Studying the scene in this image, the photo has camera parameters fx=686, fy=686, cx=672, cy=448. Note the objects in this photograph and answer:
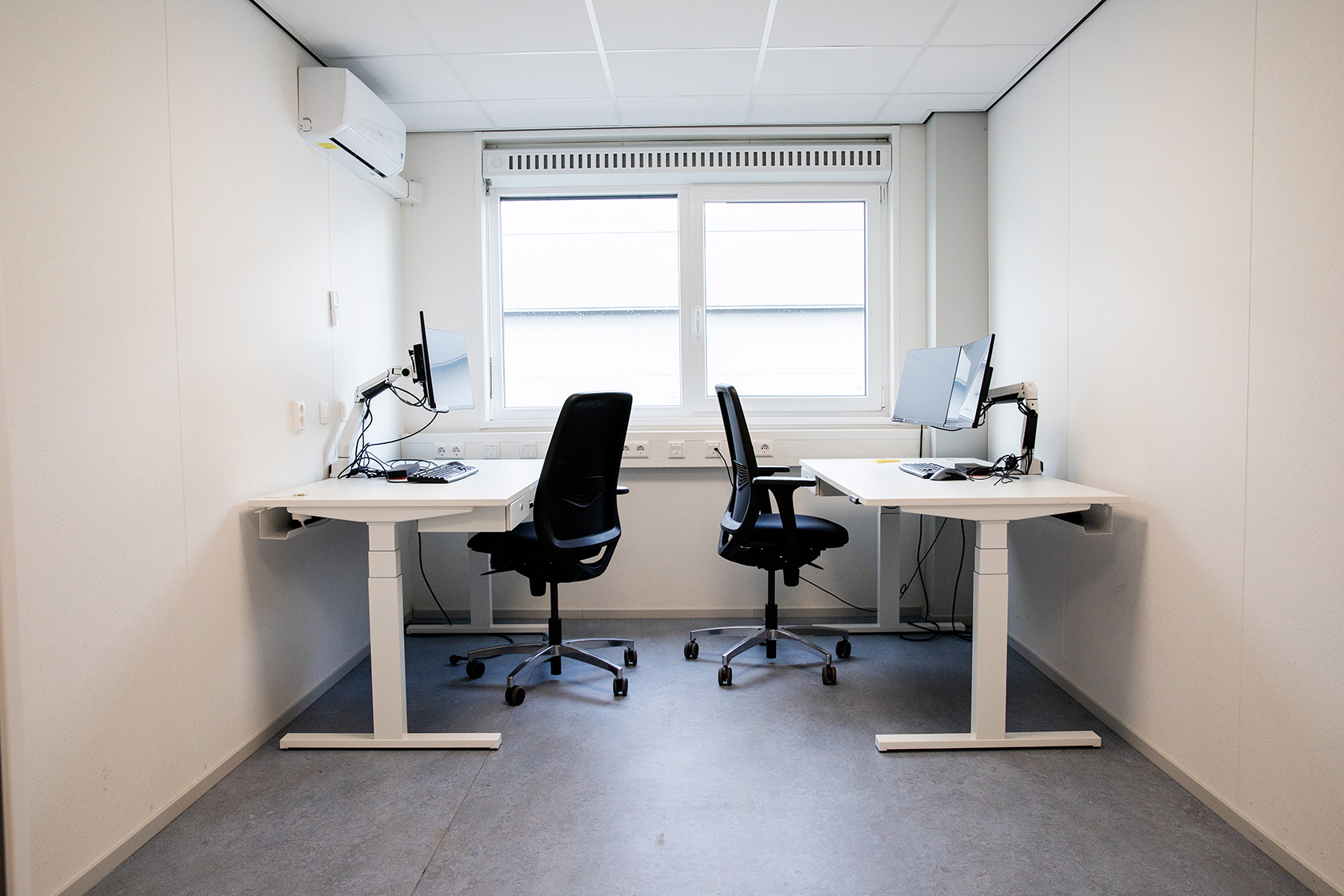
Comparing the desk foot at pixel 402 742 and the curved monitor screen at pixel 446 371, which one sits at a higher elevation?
the curved monitor screen at pixel 446 371

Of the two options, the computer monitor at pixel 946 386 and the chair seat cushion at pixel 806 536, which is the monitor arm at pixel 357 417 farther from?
the computer monitor at pixel 946 386

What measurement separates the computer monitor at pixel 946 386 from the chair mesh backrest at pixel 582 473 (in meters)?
1.25

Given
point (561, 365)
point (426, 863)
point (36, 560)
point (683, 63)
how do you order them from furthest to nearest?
point (561, 365) < point (683, 63) < point (426, 863) < point (36, 560)

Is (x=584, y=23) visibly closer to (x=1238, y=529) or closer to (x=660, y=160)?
(x=660, y=160)

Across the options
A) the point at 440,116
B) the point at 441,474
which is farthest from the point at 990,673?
the point at 440,116

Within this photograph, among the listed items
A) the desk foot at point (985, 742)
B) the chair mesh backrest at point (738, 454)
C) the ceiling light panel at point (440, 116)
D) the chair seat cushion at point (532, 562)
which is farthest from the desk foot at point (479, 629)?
the ceiling light panel at point (440, 116)

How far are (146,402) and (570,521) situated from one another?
129 centimetres

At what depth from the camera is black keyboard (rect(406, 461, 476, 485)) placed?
2.46m

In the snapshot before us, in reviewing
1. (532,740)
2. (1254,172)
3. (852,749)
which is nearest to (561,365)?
(532,740)

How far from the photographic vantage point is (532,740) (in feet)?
7.30

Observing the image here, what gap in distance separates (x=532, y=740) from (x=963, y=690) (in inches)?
62.8

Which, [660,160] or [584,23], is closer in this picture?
[584,23]

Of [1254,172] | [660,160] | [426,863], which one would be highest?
[660,160]

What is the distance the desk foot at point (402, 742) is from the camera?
216 cm
